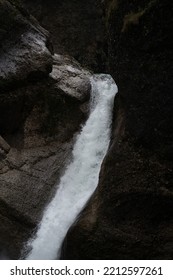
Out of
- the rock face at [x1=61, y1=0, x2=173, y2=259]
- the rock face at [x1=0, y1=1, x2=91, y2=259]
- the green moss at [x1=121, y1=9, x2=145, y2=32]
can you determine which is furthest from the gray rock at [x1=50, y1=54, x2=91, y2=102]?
the green moss at [x1=121, y1=9, x2=145, y2=32]

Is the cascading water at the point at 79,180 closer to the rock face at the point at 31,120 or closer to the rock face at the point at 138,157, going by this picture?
the rock face at the point at 31,120

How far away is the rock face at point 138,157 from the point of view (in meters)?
12.4

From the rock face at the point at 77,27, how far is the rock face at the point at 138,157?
408 inches

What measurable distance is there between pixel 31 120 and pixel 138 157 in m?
6.36

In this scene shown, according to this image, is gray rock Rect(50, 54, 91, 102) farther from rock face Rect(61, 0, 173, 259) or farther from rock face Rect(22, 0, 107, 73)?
rock face Rect(61, 0, 173, 259)

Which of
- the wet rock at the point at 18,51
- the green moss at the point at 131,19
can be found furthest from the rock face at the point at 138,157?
the wet rock at the point at 18,51

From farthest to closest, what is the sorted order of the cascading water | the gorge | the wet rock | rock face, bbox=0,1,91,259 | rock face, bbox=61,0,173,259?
the wet rock < rock face, bbox=0,1,91,259 < the cascading water < the gorge < rock face, bbox=61,0,173,259

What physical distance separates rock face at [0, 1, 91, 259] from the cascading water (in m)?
0.36

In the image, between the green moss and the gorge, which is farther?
the gorge

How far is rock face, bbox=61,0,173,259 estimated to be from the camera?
12.4 metres

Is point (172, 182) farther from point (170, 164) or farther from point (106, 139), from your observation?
point (106, 139)

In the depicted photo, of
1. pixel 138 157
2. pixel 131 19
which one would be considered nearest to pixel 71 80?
pixel 131 19

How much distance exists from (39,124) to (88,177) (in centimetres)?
342
